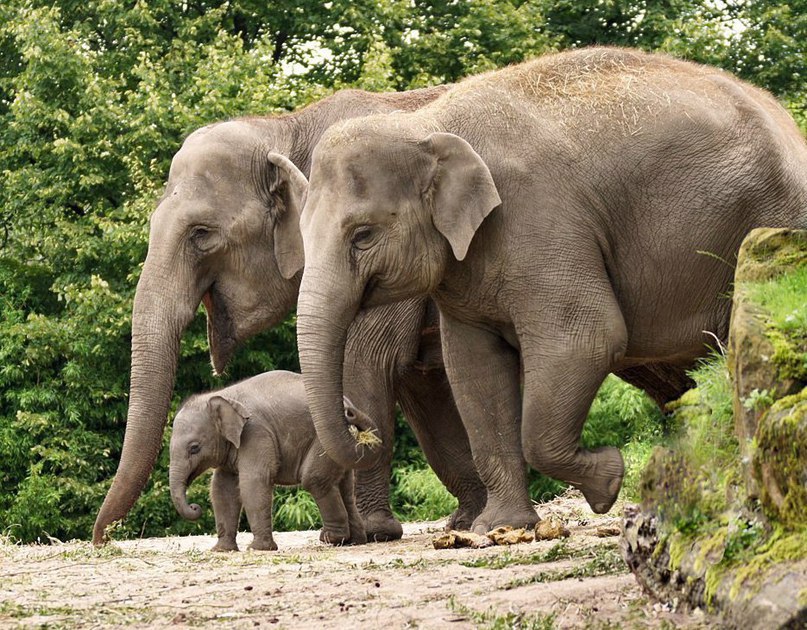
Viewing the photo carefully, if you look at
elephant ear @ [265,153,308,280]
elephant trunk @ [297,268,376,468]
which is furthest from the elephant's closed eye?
elephant ear @ [265,153,308,280]

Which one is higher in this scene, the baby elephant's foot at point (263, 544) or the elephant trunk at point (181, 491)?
the elephant trunk at point (181, 491)

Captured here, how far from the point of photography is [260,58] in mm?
24078

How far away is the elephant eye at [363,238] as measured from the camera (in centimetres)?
955

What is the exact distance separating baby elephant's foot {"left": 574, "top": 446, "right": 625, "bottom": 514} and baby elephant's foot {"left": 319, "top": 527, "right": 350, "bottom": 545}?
278 centimetres

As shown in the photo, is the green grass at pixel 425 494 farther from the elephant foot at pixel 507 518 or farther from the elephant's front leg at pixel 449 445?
the elephant foot at pixel 507 518

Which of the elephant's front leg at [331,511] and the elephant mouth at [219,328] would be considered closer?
the elephant's front leg at [331,511]

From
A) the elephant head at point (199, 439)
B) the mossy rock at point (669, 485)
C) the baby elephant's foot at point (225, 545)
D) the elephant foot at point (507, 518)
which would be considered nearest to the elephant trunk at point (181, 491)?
the elephant head at point (199, 439)

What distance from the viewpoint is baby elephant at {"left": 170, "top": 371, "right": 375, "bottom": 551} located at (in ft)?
A: 38.9

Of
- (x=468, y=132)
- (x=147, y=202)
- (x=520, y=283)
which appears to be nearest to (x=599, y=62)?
(x=468, y=132)

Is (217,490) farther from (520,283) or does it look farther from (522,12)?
(522,12)

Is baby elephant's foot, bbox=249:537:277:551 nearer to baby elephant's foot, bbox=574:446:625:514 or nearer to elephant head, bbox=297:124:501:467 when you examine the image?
elephant head, bbox=297:124:501:467

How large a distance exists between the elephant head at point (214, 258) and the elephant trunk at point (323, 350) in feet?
7.49

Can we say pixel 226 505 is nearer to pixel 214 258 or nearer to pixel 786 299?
pixel 214 258

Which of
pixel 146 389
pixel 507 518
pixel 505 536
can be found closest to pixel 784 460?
pixel 505 536
